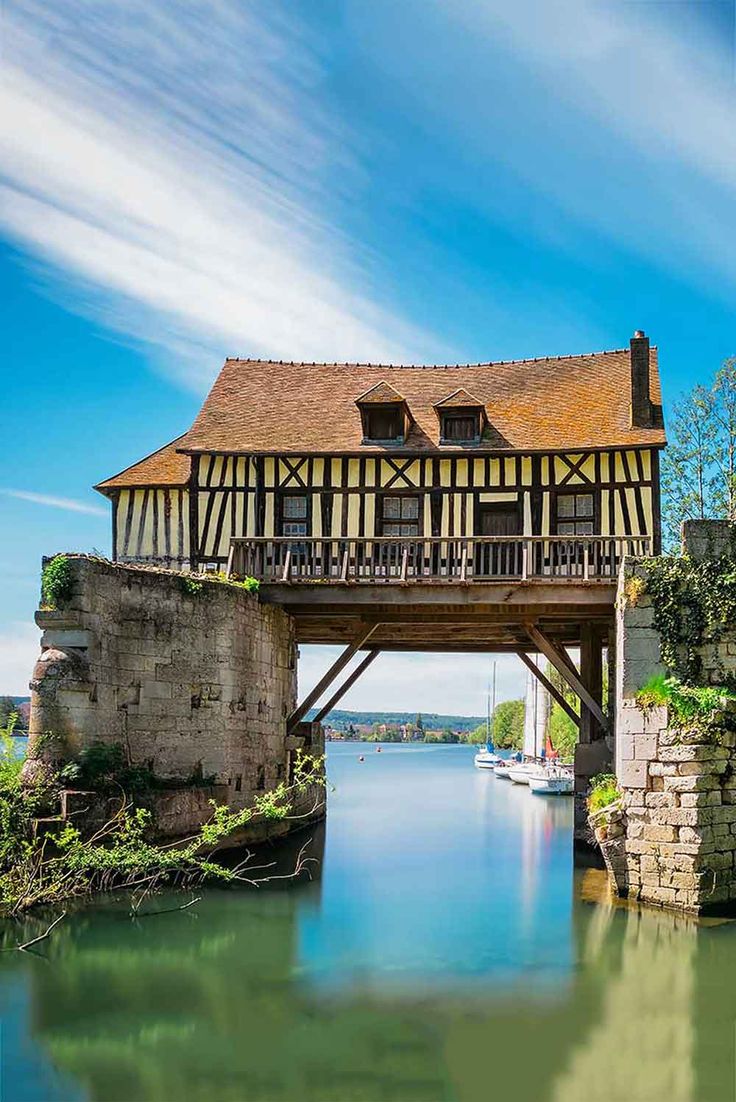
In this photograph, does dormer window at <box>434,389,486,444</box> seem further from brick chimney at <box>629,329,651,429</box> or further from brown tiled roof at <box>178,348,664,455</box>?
brick chimney at <box>629,329,651,429</box>

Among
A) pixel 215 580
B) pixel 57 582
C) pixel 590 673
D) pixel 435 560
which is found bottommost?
pixel 590 673

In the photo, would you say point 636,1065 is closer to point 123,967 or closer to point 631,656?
point 123,967

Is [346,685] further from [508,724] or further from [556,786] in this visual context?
[508,724]

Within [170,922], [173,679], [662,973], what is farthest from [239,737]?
[662,973]

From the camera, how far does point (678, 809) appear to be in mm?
11164

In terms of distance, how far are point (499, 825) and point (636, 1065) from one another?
Answer: 51.6 feet

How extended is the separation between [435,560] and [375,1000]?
936cm

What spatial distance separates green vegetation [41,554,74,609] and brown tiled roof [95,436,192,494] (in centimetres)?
687

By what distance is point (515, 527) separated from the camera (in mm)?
17375

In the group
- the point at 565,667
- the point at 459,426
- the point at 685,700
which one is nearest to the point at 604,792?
the point at 685,700

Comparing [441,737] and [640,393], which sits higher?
[640,393]

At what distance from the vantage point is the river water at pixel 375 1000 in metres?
6.85

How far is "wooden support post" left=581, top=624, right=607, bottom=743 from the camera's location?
17.1m

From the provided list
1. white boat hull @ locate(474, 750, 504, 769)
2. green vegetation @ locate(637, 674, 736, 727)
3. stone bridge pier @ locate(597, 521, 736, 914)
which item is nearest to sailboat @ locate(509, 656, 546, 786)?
white boat hull @ locate(474, 750, 504, 769)
